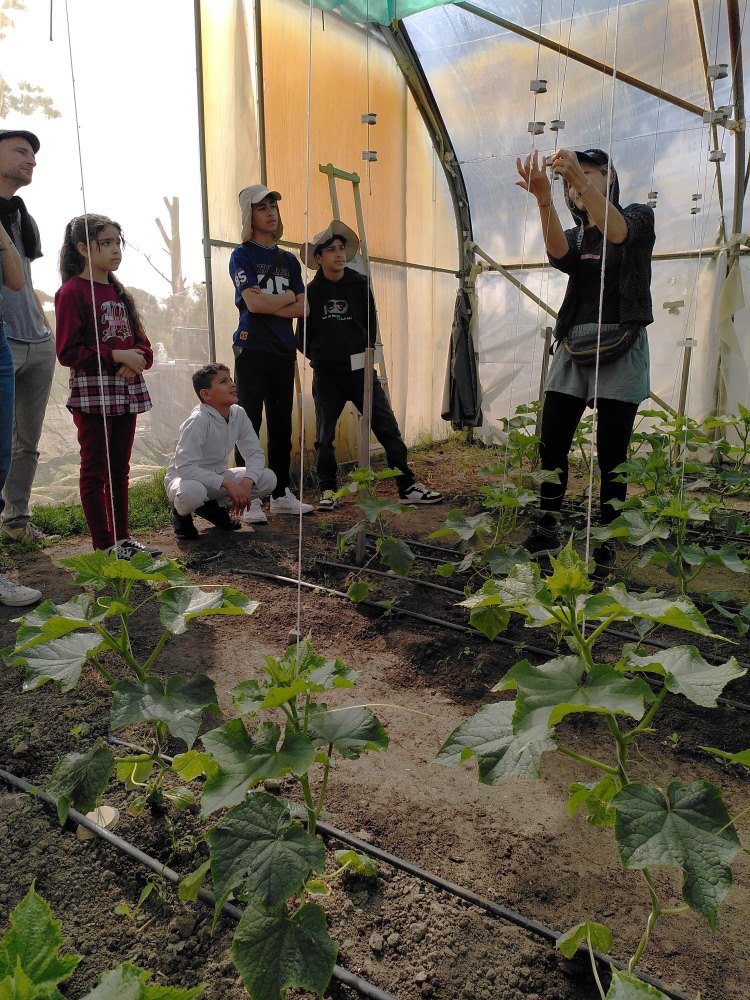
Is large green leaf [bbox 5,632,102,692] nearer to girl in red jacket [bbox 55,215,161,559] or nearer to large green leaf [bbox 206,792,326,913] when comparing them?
large green leaf [bbox 206,792,326,913]

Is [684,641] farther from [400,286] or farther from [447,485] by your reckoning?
[400,286]

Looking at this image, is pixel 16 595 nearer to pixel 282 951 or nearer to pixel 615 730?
pixel 282 951

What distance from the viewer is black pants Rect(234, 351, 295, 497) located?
391cm

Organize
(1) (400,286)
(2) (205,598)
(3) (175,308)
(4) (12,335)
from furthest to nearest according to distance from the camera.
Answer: (1) (400,286) < (3) (175,308) < (4) (12,335) < (2) (205,598)

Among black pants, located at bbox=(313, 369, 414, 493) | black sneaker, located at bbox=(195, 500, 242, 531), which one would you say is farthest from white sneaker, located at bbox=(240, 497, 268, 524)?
black pants, located at bbox=(313, 369, 414, 493)

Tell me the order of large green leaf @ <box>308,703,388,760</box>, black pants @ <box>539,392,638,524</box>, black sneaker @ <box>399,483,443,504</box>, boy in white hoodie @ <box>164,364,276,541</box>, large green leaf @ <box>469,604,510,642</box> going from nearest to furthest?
large green leaf @ <box>308,703,388,760</box> < large green leaf @ <box>469,604,510,642</box> < black pants @ <box>539,392,638,524</box> < boy in white hoodie @ <box>164,364,276,541</box> < black sneaker @ <box>399,483,443,504</box>

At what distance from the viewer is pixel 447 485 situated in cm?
517

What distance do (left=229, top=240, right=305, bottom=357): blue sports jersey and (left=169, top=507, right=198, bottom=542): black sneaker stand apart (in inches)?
38.9

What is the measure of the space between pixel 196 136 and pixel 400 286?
2.24 metres

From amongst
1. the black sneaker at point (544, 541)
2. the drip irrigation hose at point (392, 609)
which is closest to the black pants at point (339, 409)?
the black sneaker at point (544, 541)

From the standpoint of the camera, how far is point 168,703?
122 centimetres

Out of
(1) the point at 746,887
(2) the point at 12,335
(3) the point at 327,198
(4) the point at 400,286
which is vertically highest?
(3) the point at 327,198

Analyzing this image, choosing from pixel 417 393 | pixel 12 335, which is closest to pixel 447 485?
pixel 417 393

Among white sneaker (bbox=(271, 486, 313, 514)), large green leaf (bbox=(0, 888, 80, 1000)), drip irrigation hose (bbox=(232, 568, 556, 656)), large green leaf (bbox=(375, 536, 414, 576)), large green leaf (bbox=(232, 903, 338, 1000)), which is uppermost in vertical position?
large green leaf (bbox=(0, 888, 80, 1000))
